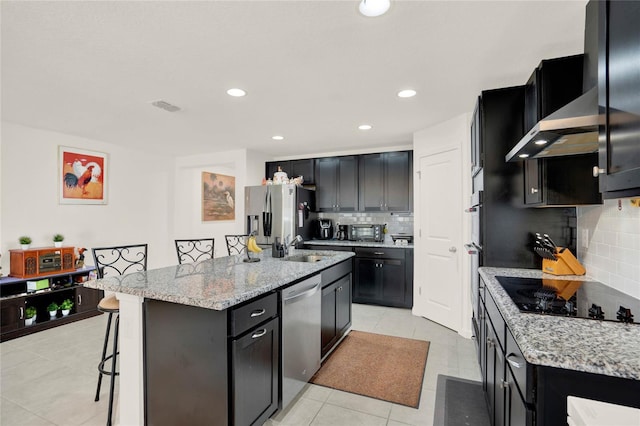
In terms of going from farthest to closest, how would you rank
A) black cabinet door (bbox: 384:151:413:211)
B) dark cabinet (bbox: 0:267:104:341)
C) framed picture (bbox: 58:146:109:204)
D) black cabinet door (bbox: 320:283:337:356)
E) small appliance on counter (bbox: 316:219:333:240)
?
1. small appliance on counter (bbox: 316:219:333:240)
2. black cabinet door (bbox: 384:151:413:211)
3. framed picture (bbox: 58:146:109:204)
4. dark cabinet (bbox: 0:267:104:341)
5. black cabinet door (bbox: 320:283:337:356)

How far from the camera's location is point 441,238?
11.9 feet

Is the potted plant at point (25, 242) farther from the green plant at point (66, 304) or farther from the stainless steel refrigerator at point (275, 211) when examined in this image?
the stainless steel refrigerator at point (275, 211)

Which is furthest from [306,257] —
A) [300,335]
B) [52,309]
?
[52,309]

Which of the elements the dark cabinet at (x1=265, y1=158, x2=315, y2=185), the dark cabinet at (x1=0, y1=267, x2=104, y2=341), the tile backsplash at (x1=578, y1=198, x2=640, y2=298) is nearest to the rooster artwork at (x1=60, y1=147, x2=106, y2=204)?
the dark cabinet at (x1=0, y1=267, x2=104, y2=341)

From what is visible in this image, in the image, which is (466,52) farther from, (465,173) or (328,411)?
(328,411)

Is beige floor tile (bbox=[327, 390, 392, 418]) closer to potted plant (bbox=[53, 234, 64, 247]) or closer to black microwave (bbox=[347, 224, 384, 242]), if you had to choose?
black microwave (bbox=[347, 224, 384, 242])

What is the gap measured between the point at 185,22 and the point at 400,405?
2.84 meters

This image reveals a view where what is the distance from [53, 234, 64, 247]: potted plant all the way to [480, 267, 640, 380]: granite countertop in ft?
15.9

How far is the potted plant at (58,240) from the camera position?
3.77 metres

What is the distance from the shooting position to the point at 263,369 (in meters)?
1.73

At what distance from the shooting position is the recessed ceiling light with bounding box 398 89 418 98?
105 inches

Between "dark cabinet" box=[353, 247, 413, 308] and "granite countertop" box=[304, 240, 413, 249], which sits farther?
"granite countertop" box=[304, 240, 413, 249]

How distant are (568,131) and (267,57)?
1.82 meters

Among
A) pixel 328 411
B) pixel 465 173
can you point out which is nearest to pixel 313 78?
pixel 465 173
